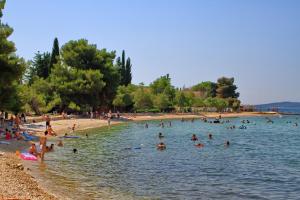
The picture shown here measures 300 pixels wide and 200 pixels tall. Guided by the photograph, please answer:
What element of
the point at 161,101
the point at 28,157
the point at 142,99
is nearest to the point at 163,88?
the point at 161,101

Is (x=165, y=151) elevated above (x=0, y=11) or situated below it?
below

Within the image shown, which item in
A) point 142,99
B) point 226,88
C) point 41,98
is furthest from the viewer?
point 226,88

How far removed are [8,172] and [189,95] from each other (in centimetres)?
11770

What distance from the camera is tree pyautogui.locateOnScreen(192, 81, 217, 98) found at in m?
168

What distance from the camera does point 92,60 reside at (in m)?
80.2

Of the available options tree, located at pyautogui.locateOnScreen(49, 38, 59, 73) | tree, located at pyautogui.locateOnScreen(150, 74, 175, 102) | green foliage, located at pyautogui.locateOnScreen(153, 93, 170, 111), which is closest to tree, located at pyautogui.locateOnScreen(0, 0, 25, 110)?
tree, located at pyautogui.locateOnScreen(49, 38, 59, 73)

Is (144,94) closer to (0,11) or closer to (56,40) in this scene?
(56,40)

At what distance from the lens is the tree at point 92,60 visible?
78.8 m

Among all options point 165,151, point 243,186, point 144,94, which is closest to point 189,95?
point 144,94

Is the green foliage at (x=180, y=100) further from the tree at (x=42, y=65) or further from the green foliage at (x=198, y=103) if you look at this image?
the tree at (x=42, y=65)

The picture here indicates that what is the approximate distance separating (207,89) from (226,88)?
29.5 feet

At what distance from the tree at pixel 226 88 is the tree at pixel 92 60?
8930 centimetres

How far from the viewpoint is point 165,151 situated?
3688 cm

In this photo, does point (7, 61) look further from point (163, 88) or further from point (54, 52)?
point (163, 88)
